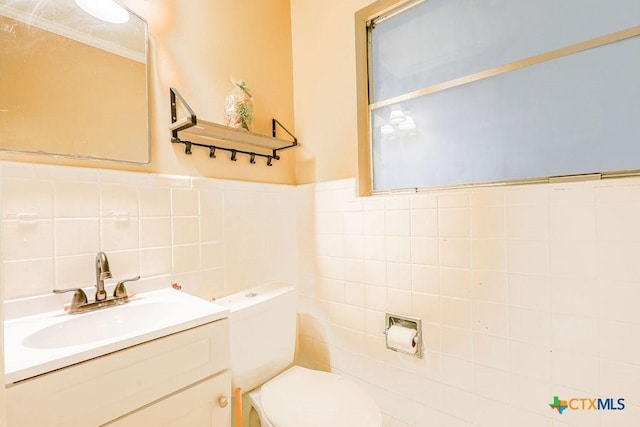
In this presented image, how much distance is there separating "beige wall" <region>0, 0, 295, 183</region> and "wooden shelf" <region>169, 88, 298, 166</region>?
32mm

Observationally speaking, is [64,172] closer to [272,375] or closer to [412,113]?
[272,375]

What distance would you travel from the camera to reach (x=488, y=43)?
1.20 m

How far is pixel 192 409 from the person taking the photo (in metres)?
0.87

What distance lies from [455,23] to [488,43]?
0.18 m

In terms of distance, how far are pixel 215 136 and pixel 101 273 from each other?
711 mm

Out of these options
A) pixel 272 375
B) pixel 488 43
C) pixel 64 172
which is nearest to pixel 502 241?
pixel 488 43

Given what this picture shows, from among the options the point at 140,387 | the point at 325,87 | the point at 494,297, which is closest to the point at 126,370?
the point at 140,387

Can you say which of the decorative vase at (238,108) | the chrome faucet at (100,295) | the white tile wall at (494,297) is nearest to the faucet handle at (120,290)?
the chrome faucet at (100,295)

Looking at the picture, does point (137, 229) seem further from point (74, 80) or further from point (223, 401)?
point (223, 401)

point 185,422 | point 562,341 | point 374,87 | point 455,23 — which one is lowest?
point 185,422

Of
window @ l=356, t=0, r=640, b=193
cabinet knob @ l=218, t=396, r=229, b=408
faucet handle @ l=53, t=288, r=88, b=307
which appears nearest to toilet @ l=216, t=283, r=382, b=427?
cabinet knob @ l=218, t=396, r=229, b=408

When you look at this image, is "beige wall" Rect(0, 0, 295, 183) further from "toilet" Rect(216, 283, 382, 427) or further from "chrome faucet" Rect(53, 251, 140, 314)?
"toilet" Rect(216, 283, 382, 427)

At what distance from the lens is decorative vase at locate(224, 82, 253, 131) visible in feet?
4.58

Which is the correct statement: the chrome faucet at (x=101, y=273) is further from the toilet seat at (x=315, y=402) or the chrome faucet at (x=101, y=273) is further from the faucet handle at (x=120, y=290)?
the toilet seat at (x=315, y=402)
